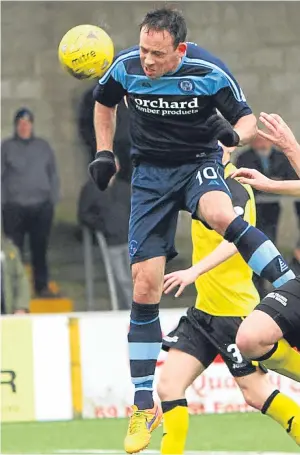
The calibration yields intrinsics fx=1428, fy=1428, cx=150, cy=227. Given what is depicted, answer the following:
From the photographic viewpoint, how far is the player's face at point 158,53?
26.4 ft

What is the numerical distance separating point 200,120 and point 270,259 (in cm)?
95

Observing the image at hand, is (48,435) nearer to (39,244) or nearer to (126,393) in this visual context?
(126,393)

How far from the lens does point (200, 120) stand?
8.35 m

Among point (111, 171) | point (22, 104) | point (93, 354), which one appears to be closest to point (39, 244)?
point (22, 104)

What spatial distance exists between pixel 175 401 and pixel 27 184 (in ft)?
21.5

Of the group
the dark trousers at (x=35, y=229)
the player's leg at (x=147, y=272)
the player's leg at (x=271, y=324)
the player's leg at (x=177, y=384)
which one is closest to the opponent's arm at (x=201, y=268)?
the player's leg at (x=147, y=272)

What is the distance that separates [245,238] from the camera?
8.03m

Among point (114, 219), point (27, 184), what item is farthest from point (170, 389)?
point (27, 184)

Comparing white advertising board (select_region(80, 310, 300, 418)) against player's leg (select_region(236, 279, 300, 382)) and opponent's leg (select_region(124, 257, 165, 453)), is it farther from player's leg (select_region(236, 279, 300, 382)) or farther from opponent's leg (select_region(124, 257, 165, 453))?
player's leg (select_region(236, 279, 300, 382))

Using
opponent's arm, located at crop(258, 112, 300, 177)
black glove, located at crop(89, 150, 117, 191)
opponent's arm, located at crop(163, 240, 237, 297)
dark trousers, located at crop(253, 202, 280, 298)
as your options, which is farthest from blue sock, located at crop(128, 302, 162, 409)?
dark trousers, located at crop(253, 202, 280, 298)

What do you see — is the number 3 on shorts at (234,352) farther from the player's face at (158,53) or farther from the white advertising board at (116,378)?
the white advertising board at (116,378)

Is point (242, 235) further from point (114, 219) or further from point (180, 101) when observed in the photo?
point (114, 219)

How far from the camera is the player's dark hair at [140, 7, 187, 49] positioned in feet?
26.5

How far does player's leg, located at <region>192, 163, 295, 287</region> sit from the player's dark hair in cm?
89
